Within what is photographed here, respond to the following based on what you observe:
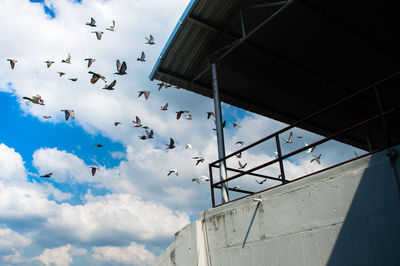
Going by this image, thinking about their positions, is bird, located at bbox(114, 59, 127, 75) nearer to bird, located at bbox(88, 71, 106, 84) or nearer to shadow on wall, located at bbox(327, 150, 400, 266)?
bird, located at bbox(88, 71, 106, 84)

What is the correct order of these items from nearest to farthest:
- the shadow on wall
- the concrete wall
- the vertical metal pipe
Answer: the shadow on wall < the concrete wall < the vertical metal pipe

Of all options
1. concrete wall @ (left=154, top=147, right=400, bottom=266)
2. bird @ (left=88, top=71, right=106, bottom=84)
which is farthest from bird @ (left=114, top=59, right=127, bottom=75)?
concrete wall @ (left=154, top=147, right=400, bottom=266)

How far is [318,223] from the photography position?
509 cm

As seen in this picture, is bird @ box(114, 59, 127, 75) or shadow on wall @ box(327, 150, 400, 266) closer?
shadow on wall @ box(327, 150, 400, 266)

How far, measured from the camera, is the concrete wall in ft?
14.3

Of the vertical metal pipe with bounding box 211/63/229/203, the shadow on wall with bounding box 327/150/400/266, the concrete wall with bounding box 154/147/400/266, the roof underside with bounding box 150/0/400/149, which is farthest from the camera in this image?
the roof underside with bounding box 150/0/400/149

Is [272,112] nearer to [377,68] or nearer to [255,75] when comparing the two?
[255,75]

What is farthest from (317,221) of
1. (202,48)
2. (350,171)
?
(202,48)

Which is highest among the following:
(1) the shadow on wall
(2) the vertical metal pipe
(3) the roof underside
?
(3) the roof underside

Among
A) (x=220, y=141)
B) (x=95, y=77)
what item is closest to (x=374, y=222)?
(x=220, y=141)

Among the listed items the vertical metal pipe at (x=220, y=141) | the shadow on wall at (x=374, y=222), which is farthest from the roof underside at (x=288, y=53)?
the shadow on wall at (x=374, y=222)

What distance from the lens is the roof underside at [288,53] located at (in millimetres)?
10586

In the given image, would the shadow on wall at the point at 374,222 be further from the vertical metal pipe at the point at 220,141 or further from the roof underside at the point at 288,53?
the roof underside at the point at 288,53

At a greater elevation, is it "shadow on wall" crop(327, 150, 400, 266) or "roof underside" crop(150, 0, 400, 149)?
"roof underside" crop(150, 0, 400, 149)
